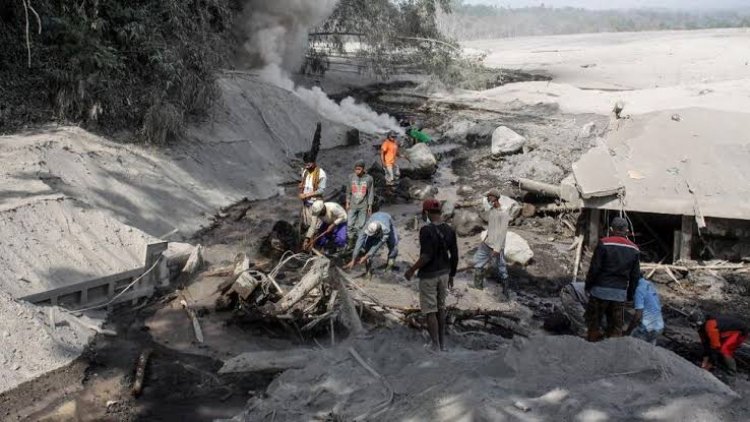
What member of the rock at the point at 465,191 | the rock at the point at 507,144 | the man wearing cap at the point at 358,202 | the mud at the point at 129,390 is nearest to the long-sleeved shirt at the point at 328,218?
the man wearing cap at the point at 358,202

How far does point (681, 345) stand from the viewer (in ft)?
25.7

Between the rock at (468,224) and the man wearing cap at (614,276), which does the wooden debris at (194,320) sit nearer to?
the man wearing cap at (614,276)

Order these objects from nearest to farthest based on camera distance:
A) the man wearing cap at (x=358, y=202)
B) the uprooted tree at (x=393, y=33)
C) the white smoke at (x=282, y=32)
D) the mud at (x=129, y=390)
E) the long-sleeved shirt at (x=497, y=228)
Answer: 1. the mud at (x=129, y=390)
2. the long-sleeved shirt at (x=497, y=228)
3. the man wearing cap at (x=358, y=202)
4. the white smoke at (x=282, y=32)
5. the uprooted tree at (x=393, y=33)

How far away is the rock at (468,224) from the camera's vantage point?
12.2 m

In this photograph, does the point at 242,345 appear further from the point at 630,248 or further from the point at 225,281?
the point at 630,248

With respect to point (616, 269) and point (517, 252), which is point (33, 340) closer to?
point (616, 269)

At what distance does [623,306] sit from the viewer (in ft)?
22.2

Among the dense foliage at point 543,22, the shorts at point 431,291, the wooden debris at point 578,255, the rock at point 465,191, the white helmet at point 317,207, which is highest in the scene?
the dense foliage at point 543,22

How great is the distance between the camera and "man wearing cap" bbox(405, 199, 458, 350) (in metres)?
6.44

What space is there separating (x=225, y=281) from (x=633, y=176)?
6924 millimetres

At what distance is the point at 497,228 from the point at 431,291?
2677 millimetres

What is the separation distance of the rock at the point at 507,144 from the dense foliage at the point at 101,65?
290 inches

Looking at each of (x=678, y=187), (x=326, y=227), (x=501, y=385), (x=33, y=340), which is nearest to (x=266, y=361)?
(x=33, y=340)

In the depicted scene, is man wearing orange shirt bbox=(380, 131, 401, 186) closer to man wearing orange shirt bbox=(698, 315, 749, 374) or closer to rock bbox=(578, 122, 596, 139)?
rock bbox=(578, 122, 596, 139)
